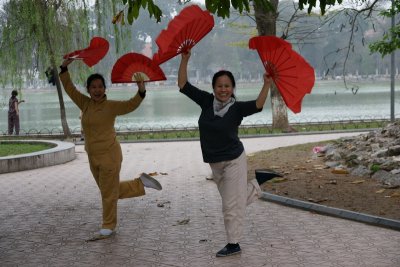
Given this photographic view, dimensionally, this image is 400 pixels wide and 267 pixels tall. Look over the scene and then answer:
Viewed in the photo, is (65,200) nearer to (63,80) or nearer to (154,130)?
(63,80)

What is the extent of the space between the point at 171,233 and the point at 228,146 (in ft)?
5.07

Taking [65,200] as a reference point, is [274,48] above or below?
above

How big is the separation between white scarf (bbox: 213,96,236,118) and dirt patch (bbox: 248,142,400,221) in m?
2.41

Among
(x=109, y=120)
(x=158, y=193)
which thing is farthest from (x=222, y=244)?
(x=158, y=193)

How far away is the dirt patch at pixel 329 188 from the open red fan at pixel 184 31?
292 cm

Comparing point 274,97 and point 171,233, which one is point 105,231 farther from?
point 274,97

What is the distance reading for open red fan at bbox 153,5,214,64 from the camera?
17.8 ft

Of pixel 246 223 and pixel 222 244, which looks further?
pixel 246 223

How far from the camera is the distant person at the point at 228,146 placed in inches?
221

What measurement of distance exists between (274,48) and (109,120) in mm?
1844

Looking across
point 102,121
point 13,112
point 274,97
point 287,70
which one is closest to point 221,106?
point 287,70

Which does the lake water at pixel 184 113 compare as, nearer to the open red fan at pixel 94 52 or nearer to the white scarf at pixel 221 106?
the open red fan at pixel 94 52

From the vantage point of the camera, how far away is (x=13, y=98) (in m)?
22.2

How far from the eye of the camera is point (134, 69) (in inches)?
249
